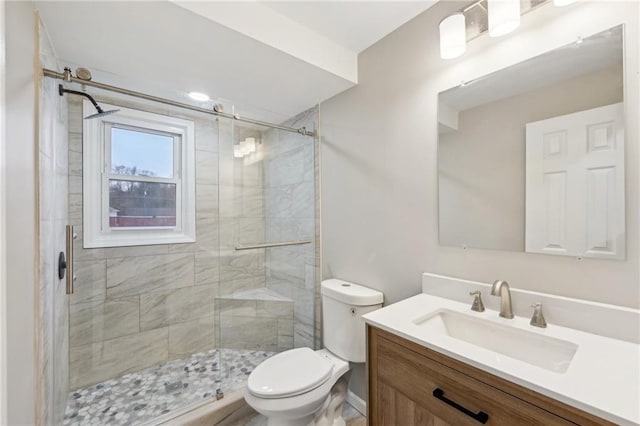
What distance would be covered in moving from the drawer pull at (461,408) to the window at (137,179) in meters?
2.23

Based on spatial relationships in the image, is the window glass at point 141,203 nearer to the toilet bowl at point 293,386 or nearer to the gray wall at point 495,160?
the toilet bowl at point 293,386

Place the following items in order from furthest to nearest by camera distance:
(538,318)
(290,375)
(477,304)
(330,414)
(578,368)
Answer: (330,414), (290,375), (477,304), (538,318), (578,368)

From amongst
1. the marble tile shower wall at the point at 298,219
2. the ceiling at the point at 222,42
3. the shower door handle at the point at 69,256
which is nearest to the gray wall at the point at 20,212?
the ceiling at the point at 222,42

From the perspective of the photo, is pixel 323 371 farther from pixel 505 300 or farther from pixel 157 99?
pixel 157 99

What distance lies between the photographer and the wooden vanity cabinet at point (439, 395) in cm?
72

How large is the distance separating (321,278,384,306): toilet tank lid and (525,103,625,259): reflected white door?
841 mm

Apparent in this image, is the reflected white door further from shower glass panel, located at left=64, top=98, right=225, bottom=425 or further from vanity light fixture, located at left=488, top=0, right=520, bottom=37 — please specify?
shower glass panel, located at left=64, top=98, right=225, bottom=425

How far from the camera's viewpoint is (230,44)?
4.67 ft

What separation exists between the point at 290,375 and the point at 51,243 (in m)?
1.40

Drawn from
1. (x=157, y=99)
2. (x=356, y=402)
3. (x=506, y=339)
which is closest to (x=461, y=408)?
(x=506, y=339)

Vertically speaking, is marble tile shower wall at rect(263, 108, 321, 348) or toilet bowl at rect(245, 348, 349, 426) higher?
marble tile shower wall at rect(263, 108, 321, 348)

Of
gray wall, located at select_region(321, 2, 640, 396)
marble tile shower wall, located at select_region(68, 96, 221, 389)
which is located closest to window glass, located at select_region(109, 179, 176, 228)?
marble tile shower wall, located at select_region(68, 96, 221, 389)

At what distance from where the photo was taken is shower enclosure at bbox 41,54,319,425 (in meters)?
1.97

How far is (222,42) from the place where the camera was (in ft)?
4.62
